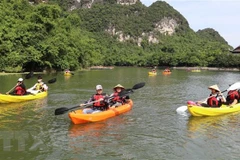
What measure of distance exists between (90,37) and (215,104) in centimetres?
10990

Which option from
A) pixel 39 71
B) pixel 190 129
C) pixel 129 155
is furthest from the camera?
pixel 39 71

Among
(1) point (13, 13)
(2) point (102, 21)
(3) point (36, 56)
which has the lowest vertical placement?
(3) point (36, 56)

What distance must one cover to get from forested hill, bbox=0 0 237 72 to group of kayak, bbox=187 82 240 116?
28.3m

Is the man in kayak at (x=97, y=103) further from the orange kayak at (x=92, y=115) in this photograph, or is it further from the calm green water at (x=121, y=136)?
the calm green water at (x=121, y=136)

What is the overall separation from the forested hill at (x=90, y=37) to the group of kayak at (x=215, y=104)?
1114 inches

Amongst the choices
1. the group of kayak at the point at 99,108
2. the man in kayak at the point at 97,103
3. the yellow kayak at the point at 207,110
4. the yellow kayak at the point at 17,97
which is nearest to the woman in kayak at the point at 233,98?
the yellow kayak at the point at 207,110

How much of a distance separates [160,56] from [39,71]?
65934 millimetres

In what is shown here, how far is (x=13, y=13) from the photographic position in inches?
1678

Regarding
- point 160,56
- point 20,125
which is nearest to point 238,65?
point 160,56

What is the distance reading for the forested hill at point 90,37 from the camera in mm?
38281

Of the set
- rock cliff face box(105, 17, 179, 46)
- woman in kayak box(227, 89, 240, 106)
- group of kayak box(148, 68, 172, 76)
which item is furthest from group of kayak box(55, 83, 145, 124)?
rock cliff face box(105, 17, 179, 46)

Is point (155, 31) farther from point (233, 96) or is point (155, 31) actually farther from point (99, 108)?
point (99, 108)

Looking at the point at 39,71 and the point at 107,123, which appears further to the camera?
the point at 39,71

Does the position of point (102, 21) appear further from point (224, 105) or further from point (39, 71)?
point (224, 105)
